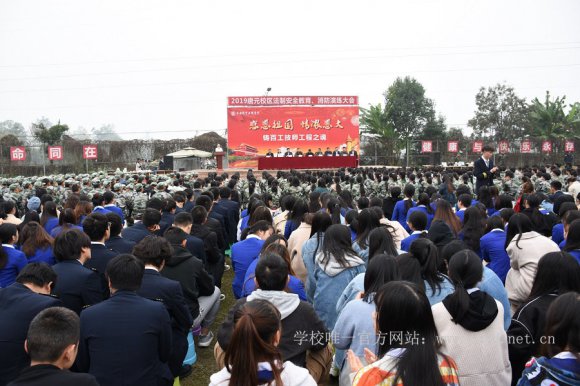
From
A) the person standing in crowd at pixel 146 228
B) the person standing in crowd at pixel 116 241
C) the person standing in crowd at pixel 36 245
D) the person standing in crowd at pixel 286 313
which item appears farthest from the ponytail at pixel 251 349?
the person standing in crowd at pixel 146 228

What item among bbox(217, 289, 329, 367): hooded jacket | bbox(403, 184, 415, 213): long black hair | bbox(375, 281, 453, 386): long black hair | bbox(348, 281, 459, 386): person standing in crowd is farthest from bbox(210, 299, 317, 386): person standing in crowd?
bbox(403, 184, 415, 213): long black hair

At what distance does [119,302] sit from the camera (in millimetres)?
2725

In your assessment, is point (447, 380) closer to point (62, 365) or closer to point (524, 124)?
point (62, 365)

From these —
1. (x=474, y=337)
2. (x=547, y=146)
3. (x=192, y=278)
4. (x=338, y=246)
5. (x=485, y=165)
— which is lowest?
(x=192, y=278)

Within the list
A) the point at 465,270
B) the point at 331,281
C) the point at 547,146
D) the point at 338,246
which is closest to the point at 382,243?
the point at 338,246

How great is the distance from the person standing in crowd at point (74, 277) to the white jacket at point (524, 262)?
3306mm

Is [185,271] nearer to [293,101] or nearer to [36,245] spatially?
[36,245]

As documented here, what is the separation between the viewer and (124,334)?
8.69ft

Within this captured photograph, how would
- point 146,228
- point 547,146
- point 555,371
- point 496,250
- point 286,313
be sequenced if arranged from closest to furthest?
point 555,371 < point 286,313 < point 496,250 < point 146,228 < point 547,146

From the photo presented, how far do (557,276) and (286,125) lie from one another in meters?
24.2

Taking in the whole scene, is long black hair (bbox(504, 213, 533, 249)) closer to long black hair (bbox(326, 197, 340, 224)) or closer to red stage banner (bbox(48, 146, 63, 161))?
long black hair (bbox(326, 197, 340, 224))

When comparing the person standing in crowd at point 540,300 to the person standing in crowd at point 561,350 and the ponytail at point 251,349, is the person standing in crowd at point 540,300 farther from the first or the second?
the ponytail at point 251,349

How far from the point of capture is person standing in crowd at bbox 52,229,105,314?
3488 mm

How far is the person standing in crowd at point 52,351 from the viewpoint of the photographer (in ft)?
6.33
